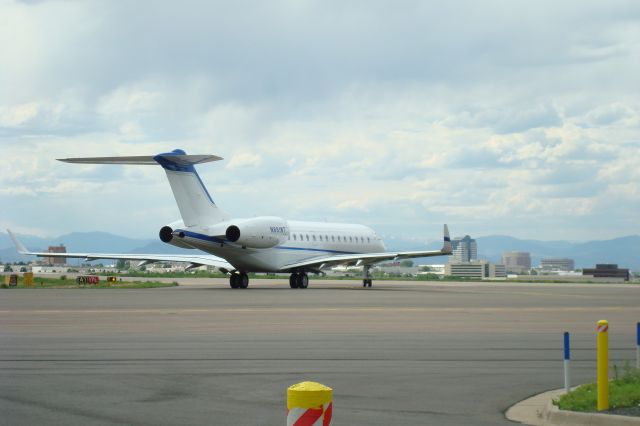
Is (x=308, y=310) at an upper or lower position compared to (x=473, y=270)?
lower

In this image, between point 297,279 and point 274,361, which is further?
point 297,279

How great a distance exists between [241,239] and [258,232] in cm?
145

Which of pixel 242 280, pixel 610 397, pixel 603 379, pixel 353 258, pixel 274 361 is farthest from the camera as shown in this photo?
pixel 353 258

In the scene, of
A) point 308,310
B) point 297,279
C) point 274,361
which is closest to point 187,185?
point 297,279

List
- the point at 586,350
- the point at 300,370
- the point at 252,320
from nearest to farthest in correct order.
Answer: the point at 300,370, the point at 586,350, the point at 252,320

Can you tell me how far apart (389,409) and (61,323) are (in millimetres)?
15475

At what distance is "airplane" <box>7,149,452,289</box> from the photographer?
47688mm

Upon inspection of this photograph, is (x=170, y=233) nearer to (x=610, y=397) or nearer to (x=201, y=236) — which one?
(x=201, y=236)

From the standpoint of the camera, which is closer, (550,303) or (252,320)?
(252,320)

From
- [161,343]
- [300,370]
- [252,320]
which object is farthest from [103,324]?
[300,370]

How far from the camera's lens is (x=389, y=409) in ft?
37.9

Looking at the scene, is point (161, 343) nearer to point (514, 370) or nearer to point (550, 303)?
point (514, 370)

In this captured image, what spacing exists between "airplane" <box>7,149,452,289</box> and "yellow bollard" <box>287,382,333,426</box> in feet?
124

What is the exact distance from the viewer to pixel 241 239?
4922 centimetres
